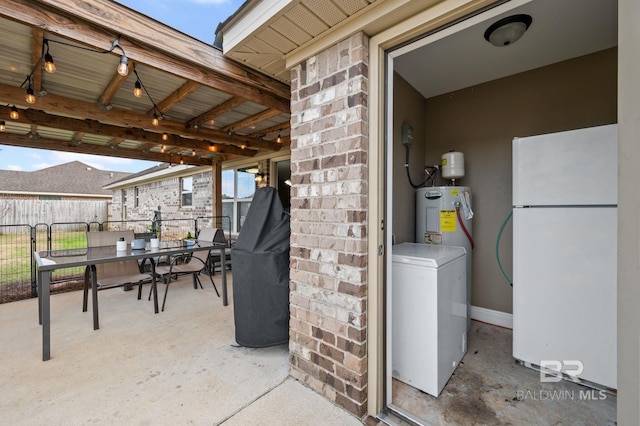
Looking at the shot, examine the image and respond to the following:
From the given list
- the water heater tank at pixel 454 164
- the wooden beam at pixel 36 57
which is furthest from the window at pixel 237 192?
the water heater tank at pixel 454 164

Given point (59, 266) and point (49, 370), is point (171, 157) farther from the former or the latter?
point (49, 370)

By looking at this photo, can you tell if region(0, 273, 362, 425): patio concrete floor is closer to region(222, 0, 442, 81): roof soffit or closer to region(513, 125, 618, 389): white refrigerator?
region(513, 125, 618, 389): white refrigerator

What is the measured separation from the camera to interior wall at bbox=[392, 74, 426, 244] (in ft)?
9.20

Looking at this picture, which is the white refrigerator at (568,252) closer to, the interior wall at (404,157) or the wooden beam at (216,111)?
the interior wall at (404,157)

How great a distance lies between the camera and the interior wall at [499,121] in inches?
96.8

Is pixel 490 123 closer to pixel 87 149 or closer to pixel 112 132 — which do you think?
pixel 112 132

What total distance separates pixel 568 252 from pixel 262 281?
7.43ft

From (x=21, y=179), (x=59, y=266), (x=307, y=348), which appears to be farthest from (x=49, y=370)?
(x=21, y=179)

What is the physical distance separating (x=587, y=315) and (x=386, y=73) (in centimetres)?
211

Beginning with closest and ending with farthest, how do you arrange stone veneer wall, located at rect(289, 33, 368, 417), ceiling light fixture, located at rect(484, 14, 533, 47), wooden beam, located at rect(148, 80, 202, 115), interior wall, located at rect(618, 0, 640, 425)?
1. interior wall, located at rect(618, 0, 640, 425)
2. stone veneer wall, located at rect(289, 33, 368, 417)
3. ceiling light fixture, located at rect(484, 14, 533, 47)
4. wooden beam, located at rect(148, 80, 202, 115)

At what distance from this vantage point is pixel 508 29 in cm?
202

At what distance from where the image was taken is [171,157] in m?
7.00

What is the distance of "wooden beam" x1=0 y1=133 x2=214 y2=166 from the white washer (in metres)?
6.60

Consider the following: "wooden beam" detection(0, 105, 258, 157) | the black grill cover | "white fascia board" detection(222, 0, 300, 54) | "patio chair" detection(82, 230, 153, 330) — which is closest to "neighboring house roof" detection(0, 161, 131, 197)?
"wooden beam" detection(0, 105, 258, 157)
